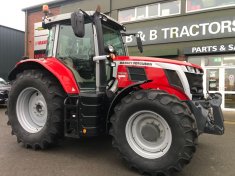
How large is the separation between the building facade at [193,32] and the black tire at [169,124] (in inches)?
356

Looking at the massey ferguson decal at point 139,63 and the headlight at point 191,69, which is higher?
the massey ferguson decal at point 139,63

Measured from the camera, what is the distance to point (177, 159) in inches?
140

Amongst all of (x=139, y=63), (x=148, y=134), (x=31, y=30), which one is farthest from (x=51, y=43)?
(x=31, y=30)

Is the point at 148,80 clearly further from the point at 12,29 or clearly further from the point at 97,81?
the point at 12,29

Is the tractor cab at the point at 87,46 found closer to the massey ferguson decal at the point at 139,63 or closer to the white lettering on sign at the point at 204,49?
the massey ferguson decal at the point at 139,63

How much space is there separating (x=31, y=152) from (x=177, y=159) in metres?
2.64

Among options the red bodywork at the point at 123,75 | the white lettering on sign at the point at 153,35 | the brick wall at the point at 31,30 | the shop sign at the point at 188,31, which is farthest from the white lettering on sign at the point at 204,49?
the brick wall at the point at 31,30

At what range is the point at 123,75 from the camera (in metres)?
4.39

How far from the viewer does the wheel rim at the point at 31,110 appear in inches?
200

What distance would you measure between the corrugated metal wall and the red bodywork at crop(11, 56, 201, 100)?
19.9 meters

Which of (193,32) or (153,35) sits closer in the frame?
(193,32)

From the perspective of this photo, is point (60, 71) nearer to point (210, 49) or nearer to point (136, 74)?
point (136, 74)

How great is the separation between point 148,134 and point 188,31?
9.82 m

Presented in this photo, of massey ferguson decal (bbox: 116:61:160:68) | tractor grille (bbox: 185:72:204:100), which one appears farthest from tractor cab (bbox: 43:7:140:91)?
tractor grille (bbox: 185:72:204:100)
